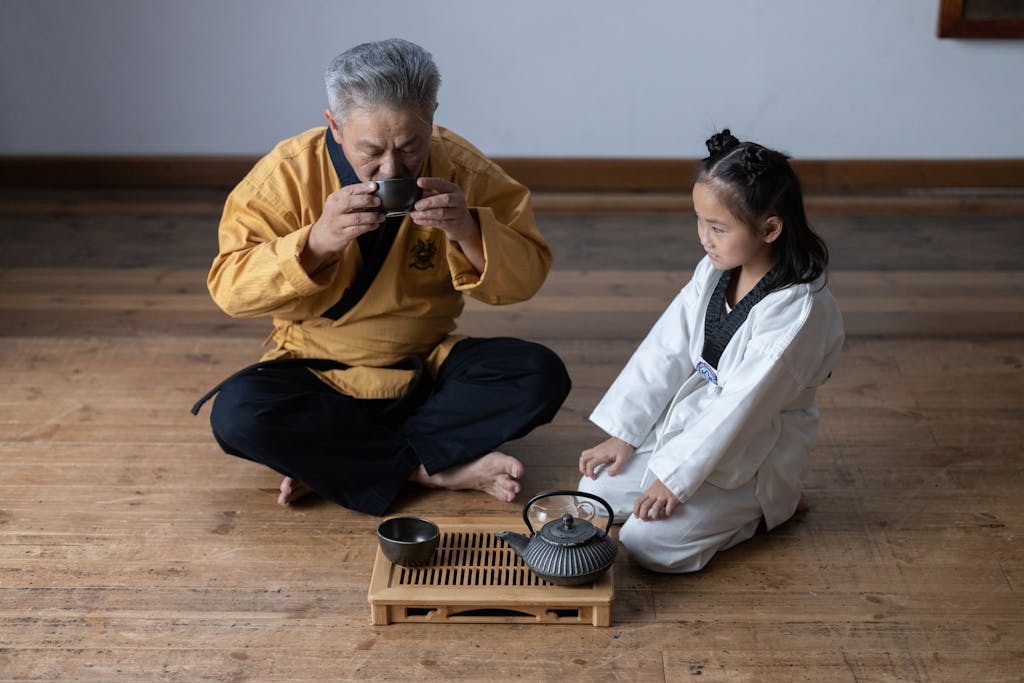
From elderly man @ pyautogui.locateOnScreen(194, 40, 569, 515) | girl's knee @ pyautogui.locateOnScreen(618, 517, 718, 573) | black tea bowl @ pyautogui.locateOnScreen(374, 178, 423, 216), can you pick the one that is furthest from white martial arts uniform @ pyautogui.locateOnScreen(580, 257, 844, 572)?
black tea bowl @ pyautogui.locateOnScreen(374, 178, 423, 216)

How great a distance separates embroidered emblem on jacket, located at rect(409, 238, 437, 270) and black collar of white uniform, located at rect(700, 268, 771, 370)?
598 millimetres

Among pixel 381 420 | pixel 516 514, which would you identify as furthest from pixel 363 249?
pixel 516 514

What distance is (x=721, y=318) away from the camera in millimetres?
2277

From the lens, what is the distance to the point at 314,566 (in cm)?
224

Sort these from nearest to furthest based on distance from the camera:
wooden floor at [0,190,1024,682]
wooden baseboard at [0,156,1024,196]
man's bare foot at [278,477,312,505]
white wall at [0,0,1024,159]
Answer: wooden floor at [0,190,1024,682], man's bare foot at [278,477,312,505], white wall at [0,0,1024,159], wooden baseboard at [0,156,1024,196]

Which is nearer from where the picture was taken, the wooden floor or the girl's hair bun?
the wooden floor

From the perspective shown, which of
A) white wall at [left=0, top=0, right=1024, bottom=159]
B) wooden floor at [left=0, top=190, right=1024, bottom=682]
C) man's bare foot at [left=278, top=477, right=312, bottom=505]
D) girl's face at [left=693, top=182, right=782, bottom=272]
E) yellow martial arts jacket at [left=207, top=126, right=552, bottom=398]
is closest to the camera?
wooden floor at [left=0, top=190, right=1024, bottom=682]

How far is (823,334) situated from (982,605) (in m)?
0.57

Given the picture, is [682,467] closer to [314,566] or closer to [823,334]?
[823,334]

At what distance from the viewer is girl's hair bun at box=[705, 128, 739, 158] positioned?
2.11 m

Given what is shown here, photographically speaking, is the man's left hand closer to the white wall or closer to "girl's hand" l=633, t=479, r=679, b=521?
"girl's hand" l=633, t=479, r=679, b=521

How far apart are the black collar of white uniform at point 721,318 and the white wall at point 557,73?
2214mm

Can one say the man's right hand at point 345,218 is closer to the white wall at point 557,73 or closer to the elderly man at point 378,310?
the elderly man at point 378,310

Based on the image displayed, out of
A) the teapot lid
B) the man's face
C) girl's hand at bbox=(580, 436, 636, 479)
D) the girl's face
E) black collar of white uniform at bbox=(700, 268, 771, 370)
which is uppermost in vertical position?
the man's face
